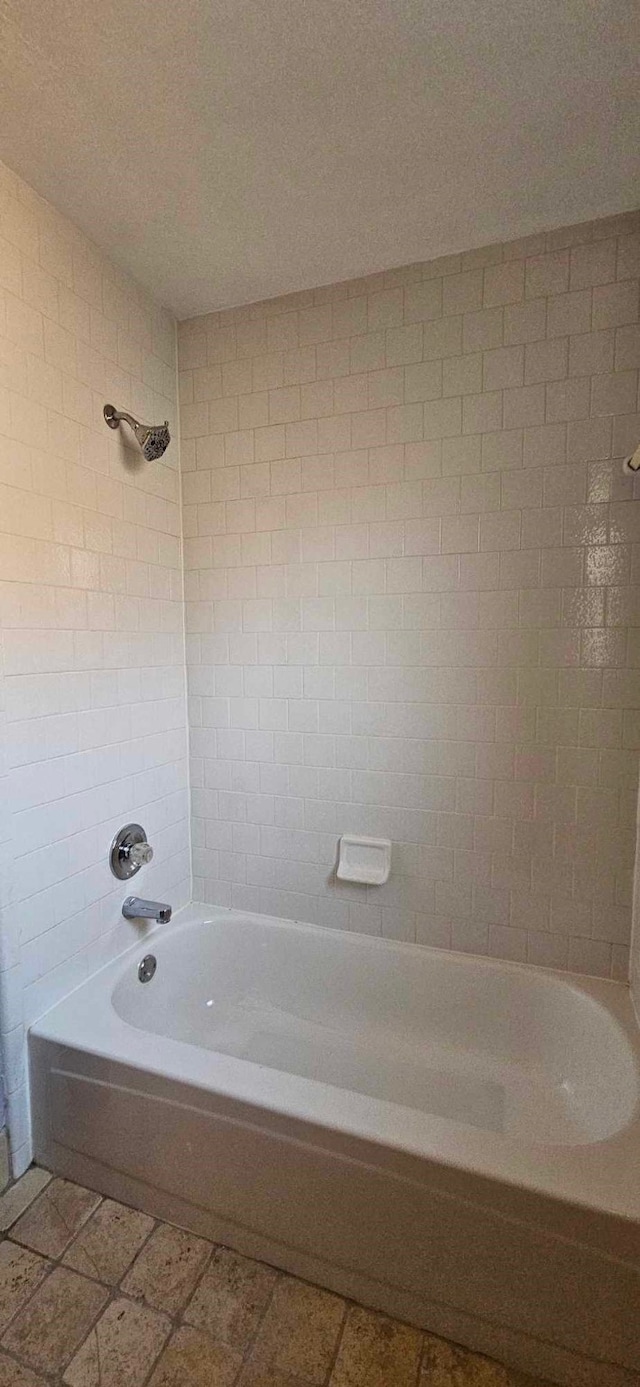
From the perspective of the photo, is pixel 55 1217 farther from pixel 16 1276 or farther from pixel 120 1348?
pixel 120 1348

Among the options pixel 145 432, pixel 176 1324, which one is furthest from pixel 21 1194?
pixel 145 432

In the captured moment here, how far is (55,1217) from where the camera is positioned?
53.7 inches

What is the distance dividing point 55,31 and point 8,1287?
101 inches

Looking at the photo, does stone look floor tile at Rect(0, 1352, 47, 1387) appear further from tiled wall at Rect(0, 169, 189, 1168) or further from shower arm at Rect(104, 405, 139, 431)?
shower arm at Rect(104, 405, 139, 431)

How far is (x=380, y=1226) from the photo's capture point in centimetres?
113

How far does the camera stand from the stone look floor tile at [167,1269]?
1196 millimetres

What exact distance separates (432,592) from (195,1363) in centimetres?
186

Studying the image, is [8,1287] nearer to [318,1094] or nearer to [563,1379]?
[318,1094]

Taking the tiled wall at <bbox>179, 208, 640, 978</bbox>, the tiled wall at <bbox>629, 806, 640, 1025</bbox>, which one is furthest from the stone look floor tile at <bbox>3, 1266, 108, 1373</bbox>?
the tiled wall at <bbox>629, 806, 640, 1025</bbox>

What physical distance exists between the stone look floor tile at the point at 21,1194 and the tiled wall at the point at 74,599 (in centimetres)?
6

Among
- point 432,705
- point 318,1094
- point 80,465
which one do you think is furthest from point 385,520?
point 318,1094

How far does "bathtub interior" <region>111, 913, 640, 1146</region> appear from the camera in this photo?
1.54m

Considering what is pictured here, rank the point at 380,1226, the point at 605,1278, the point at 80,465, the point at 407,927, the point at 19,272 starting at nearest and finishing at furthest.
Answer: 1. the point at 605,1278
2. the point at 380,1226
3. the point at 19,272
4. the point at 80,465
5. the point at 407,927

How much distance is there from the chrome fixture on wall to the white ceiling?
1773mm
